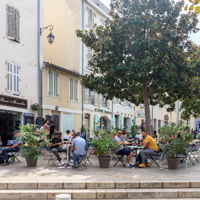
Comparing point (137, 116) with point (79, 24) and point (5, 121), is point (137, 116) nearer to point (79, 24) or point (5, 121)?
point (79, 24)

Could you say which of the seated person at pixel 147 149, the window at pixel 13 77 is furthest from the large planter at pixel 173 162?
the window at pixel 13 77

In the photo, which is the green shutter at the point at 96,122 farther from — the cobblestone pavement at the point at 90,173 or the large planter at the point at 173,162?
the large planter at the point at 173,162

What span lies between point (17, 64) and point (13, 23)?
230cm

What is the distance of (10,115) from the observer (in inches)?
591

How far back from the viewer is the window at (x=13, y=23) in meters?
14.9

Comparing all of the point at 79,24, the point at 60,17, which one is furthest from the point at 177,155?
the point at 60,17

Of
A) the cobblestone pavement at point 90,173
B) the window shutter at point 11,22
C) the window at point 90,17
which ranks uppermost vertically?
the window at point 90,17

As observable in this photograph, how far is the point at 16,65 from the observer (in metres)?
15.2

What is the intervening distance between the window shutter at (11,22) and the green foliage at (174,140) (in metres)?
9.84

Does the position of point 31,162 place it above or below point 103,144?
below

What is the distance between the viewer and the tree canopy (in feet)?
43.2

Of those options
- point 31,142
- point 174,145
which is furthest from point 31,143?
point 174,145

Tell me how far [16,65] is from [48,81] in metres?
2.68

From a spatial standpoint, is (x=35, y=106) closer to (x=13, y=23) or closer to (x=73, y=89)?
(x=73, y=89)
